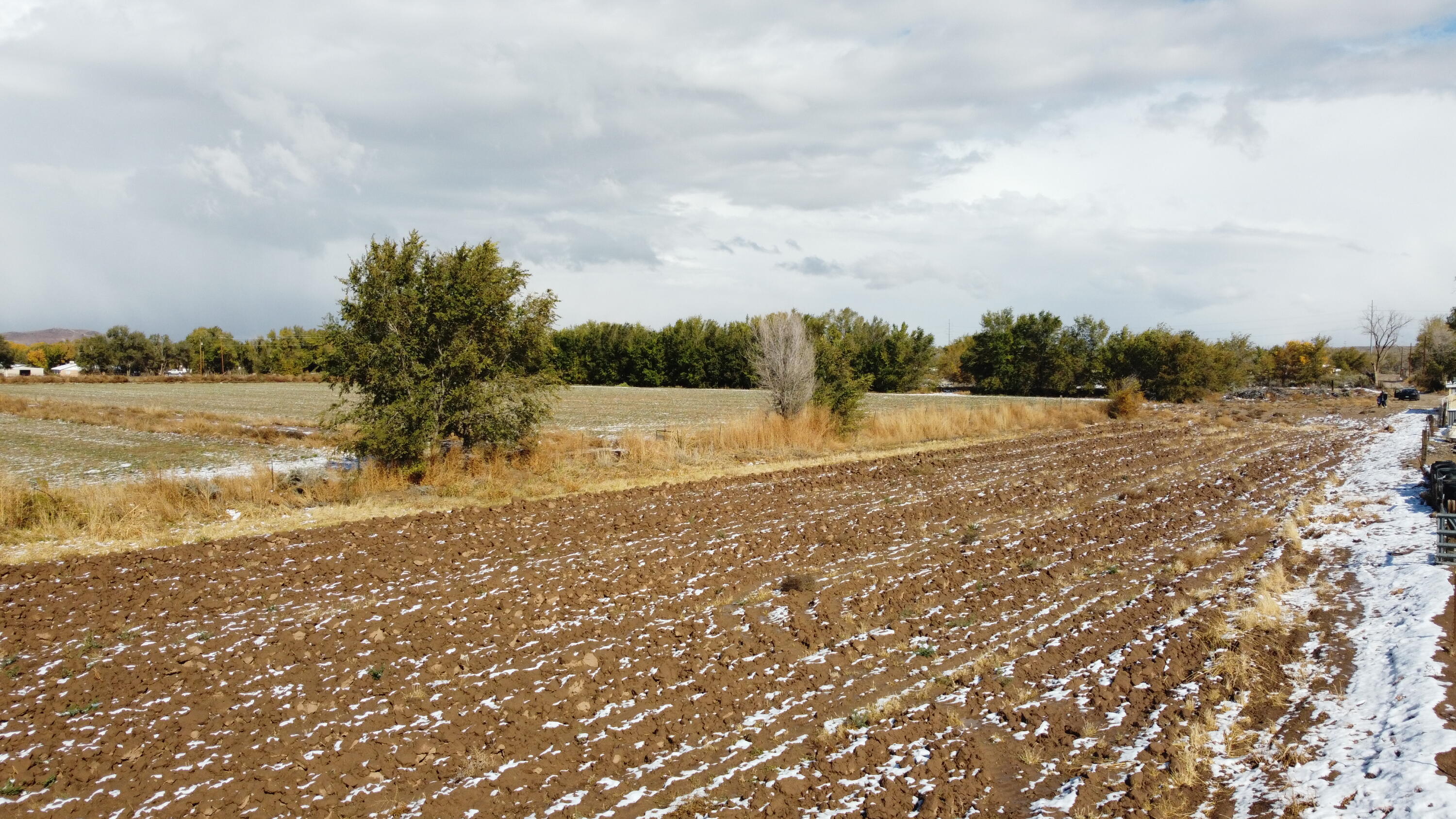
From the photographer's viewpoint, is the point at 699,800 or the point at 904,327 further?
the point at 904,327

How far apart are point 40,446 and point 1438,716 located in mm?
35174

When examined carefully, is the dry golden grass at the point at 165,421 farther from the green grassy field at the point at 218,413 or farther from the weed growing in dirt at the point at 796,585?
the weed growing in dirt at the point at 796,585

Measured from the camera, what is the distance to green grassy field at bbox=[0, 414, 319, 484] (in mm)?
21031

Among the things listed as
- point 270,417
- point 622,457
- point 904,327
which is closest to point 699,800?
point 622,457

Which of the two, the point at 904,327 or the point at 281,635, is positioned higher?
the point at 904,327

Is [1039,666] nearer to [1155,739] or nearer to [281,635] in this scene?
[1155,739]

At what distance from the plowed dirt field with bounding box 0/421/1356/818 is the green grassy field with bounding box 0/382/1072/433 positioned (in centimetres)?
1810

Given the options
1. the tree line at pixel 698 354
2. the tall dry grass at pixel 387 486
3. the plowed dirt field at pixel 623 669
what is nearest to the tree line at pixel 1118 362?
the tree line at pixel 698 354

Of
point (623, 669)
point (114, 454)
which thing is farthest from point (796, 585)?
point (114, 454)

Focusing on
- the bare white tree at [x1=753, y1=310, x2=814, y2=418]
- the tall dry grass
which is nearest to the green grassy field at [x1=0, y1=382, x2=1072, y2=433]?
the bare white tree at [x1=753, y1=310, x2=814, y2=418]

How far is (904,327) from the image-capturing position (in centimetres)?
8125

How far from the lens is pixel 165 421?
3712cm

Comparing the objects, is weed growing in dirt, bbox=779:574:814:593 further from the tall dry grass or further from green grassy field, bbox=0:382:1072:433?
green grassy field, bbox=0:382:1072:433

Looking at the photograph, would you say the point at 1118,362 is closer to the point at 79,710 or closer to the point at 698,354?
the point at 698,354
